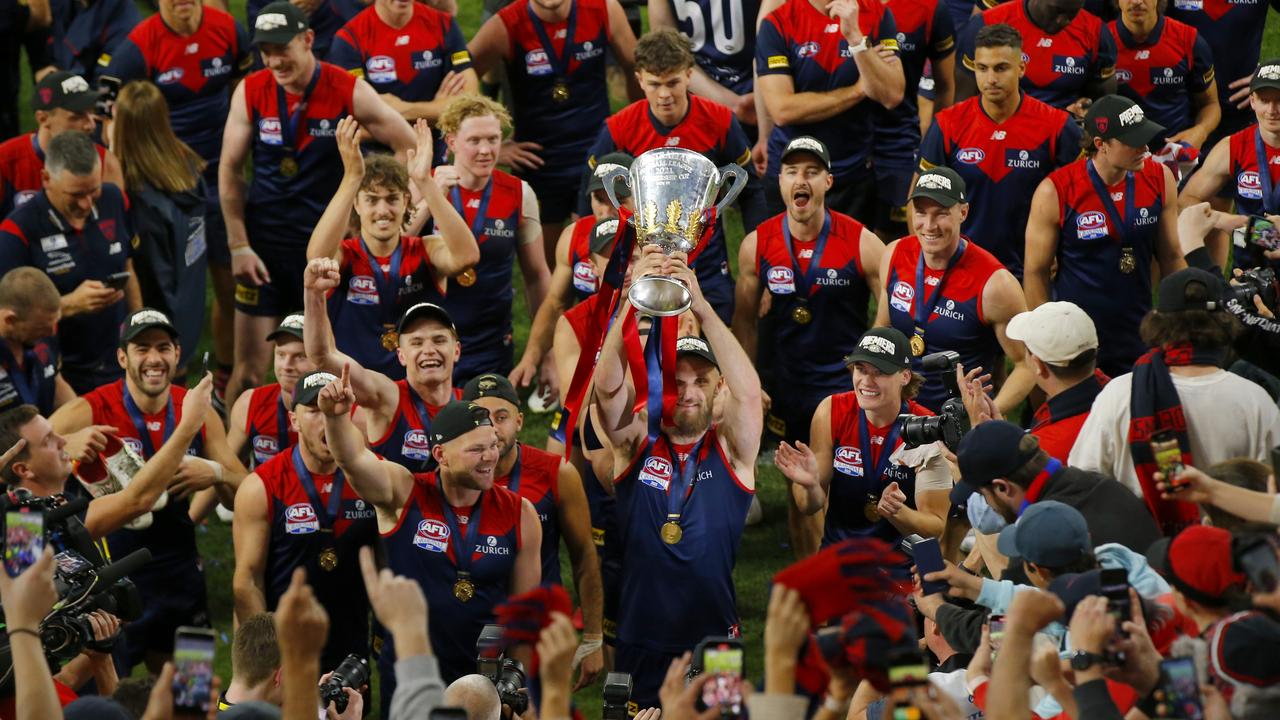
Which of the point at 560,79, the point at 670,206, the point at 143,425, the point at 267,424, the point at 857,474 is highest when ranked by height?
the point at 670,206

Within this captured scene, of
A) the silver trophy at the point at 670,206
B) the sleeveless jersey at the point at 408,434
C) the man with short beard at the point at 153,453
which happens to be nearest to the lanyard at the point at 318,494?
the sleeveless jersey at the point at 408,434

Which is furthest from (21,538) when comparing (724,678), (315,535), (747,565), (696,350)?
(747,565)

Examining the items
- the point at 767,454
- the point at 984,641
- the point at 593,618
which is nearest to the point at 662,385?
the point at 593,618

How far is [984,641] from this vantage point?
518 cm

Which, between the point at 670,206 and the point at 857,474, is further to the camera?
Answer: the point at 857,474

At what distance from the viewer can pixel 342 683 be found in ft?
19.5

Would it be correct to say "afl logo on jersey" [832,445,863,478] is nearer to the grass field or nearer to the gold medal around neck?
the gold medal around neck

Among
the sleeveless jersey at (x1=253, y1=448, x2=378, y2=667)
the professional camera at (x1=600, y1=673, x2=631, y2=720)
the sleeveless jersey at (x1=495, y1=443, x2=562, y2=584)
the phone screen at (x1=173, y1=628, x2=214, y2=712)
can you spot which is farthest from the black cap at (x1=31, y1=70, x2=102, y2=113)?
the phone screen at (x1=173, y1=628, x2=214, y2=712)

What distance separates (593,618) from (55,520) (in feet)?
8.03

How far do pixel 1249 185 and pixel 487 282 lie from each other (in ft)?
13.1

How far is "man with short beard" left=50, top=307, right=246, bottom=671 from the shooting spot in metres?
7.66

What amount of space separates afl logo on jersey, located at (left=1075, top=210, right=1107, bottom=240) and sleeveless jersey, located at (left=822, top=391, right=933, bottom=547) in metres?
1.69

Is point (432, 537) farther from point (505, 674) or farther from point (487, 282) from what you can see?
point (487, 282)

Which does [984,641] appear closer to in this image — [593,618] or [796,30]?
[593,618]
